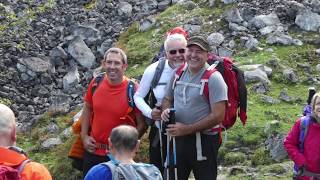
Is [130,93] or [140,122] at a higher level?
[130,93]

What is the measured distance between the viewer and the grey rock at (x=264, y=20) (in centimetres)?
1742

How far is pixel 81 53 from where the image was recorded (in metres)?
20.2

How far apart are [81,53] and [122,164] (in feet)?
50.7

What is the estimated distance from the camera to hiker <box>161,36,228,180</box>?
6.82 m

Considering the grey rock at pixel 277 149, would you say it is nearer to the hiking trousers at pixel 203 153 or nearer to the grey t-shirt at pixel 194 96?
the hiking trousers at pixel 203 153

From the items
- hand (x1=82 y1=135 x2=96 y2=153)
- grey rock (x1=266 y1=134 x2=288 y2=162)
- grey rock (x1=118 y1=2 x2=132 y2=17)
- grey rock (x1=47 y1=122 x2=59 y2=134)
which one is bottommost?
grey rock (x1=47 y1=122 x2=59 y2=134)

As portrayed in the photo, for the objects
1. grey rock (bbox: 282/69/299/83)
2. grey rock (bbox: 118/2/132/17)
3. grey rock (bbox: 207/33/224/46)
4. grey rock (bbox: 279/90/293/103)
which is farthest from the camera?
grey rock (bbox: 118/2/132/17)

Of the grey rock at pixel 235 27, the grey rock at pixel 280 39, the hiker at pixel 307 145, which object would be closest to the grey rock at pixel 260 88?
the grey rock at pixel 280 39

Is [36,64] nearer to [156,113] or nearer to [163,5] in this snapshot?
[163,5]

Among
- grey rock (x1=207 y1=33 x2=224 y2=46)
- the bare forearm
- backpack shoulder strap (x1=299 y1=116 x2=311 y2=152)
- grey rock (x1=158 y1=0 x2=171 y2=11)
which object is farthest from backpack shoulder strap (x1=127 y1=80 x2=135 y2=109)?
grey rock (x1=158 y1=0 x2=171 y2=11)

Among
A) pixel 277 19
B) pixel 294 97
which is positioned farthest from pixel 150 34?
pixel 294 97

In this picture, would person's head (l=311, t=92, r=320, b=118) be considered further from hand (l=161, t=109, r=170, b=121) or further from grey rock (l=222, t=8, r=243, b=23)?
grey rock (l=222, t=8, r=243, b=23)

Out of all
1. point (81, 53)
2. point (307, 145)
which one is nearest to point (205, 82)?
point (307, 145)

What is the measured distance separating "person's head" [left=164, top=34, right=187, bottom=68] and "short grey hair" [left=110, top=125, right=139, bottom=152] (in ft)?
7.97
